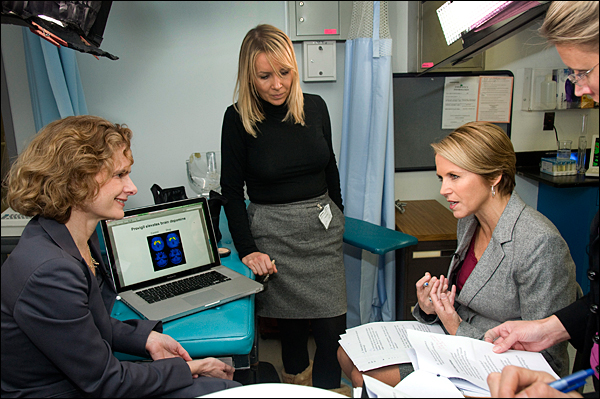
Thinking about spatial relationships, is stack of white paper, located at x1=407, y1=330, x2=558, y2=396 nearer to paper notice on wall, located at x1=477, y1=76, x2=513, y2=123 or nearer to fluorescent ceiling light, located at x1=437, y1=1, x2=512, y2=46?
fluorescent ceiling light, located at x1=437, y1=1, x2=512, y2=46

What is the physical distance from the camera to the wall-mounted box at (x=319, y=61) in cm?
248

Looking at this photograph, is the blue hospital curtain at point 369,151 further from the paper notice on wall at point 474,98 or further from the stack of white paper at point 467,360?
the stack of white paper at point 467,360

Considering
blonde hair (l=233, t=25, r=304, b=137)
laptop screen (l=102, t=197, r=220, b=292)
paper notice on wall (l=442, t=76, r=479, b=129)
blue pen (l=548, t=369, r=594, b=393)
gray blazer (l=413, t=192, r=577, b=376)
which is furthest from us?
paper notice on wall (l=442, t=76, r=479, b=129)

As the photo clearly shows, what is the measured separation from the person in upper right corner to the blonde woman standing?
82 cm

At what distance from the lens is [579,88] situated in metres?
0.95

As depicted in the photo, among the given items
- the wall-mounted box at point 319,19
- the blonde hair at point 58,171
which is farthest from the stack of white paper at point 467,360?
the wall-mounted box at point 319,19

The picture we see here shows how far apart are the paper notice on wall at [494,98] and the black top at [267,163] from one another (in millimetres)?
1408

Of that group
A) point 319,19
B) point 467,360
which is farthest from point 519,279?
point 319,19

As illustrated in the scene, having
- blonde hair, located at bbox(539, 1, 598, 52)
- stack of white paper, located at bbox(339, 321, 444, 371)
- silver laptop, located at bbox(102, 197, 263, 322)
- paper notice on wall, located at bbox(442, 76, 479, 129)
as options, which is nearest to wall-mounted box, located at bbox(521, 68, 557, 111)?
paper notice on wall, located at bbox(442, 76, 479, 129)

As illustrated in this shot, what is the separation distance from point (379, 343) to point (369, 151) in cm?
131

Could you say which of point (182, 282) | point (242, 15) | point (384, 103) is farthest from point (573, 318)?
point (242, 15)

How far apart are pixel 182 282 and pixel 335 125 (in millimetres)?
1495

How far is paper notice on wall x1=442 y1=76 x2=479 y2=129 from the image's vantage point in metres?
2.67

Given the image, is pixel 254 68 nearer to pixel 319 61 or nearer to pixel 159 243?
pixel 159 243
